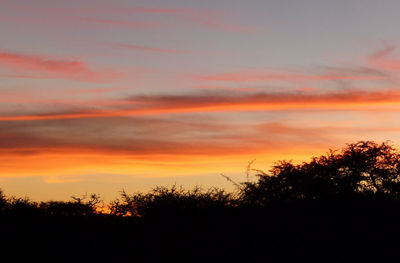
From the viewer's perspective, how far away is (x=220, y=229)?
24000 mm

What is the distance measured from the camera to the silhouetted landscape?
2264cm

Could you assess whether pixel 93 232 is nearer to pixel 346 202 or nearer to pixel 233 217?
pixel 233 217

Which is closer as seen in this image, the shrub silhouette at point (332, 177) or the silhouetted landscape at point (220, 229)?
the silhouetted landscape at point (220, 229)

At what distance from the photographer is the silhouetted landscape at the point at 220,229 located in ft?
74.3

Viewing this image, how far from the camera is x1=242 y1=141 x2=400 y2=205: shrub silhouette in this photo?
3067 centimetres

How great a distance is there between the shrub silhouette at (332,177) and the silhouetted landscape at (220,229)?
6.1 inches

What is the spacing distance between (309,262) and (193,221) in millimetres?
4963

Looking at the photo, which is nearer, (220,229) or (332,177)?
(220,229)

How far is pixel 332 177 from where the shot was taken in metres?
32.5

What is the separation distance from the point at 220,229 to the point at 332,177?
34.2ft

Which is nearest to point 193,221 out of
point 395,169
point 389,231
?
point 389,231

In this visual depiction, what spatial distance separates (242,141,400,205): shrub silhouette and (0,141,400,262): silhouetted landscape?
0.15m

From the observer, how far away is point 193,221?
24.8 meters

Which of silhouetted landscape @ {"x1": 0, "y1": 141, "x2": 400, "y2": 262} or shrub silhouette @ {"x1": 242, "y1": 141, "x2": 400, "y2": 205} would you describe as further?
shrub silhouette @ {"x1": 242, "y1": 141, "x2": 400, "y2": 205}
